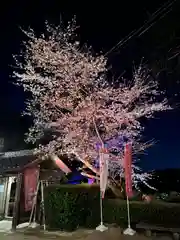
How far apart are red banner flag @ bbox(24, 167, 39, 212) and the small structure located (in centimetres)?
9

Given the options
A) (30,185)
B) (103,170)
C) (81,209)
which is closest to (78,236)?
(81,209)

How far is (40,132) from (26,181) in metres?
3.84

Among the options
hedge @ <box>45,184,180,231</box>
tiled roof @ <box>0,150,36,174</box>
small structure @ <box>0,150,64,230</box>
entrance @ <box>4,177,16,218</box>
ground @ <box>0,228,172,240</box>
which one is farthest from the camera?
tiled roof @ <box>0,150,36,174</box>

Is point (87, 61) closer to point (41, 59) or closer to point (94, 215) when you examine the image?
point (41, 59)

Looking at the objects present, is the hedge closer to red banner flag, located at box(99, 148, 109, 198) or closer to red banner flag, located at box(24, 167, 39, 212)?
red banner flag, located at box(99, 148, 109, 198)

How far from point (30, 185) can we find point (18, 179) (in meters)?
0.63

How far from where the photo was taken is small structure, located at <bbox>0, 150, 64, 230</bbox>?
34.4 feet

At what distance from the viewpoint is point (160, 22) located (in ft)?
34.6

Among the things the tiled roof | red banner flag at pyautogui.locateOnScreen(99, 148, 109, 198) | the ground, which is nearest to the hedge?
the ground

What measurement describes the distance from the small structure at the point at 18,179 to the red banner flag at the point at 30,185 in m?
Answer: 0.09

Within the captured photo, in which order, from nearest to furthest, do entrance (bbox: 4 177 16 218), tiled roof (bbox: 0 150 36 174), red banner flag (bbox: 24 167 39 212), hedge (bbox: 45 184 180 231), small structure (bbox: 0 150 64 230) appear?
hedge (bbox: 45 184 180 231) → small structure (bbox: 0 150 64 230) → red banner flag (bbox: 24 167 39 212) → entrance (bbox: 4 177 16 218) → tiled roof (bbox: 0 150 36 174)

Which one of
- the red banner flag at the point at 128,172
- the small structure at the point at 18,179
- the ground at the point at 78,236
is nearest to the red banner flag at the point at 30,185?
the small structure at the point at 18,179

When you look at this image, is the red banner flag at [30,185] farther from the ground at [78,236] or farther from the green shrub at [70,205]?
the ground at [78,236]

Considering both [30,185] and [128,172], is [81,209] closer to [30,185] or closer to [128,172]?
[128,172]
